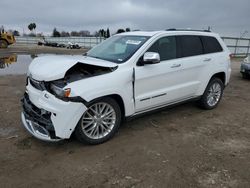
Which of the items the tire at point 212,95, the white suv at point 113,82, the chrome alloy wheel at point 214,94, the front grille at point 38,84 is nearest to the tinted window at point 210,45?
the white suv at point 113,82

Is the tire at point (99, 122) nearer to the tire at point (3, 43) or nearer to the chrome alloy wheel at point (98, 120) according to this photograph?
the chrome alloy wheel at point (98, 120)

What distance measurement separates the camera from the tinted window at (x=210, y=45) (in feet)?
18.2

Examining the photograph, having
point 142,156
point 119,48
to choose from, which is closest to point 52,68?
point 119,48

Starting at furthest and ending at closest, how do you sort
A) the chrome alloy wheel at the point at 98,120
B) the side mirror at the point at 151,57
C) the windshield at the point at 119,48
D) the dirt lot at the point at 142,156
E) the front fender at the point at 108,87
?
the windshield at the point at 119,48 < the side mirror at the point at 151,57 < the chrome alloy wheel at the point at 98,120 < the front fender at the point at 108,87 < the dirt lot at the point at 142,156

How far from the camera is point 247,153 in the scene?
12.5 ft

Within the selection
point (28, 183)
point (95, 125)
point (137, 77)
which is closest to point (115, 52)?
point (137, 77)

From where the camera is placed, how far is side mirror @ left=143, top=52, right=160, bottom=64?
410cm

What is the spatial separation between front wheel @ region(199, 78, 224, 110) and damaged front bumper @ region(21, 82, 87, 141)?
3.28 meters

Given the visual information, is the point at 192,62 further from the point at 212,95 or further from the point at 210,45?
the point at 212,95

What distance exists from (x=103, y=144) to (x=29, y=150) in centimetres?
114

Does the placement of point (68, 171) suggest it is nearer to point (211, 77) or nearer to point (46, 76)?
point (46, 76)

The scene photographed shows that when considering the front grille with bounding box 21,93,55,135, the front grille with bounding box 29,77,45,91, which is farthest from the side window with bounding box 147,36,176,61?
the front grille with bounding box 21,93,55,135

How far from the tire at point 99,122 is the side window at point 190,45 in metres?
2.01

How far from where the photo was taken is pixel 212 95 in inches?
232
